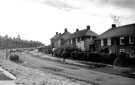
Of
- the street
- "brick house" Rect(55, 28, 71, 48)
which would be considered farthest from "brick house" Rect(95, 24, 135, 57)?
"brick house" Rect(55, 28, 71, 48)

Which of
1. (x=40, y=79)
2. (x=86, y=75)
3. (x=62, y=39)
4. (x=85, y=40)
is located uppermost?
(x=62, y=39)

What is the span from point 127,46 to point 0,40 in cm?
8908

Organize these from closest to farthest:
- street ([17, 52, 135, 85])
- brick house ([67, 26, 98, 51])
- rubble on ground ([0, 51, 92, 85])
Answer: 1. rubble on ground ([0, 51, 92, 85])
2. street ([17, 52, 135, 85])
3. brick house ([67, 26, 98, 51])

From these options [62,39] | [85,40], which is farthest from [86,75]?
[62,39]

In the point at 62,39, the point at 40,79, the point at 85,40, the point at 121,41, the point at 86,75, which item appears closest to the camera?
the point at 40,79

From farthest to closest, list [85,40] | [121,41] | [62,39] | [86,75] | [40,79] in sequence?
[62,39]
[85,40]
[121,41]
[86,75]
[40,79]

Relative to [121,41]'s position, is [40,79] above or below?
below

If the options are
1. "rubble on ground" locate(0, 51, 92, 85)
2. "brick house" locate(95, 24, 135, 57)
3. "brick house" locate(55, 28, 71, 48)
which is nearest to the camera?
"rubble on ground" locate(0, 51, 92, 85)

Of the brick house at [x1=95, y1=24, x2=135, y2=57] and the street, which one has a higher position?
the brick house at [x1=95, y1=24, x2=135, y2=57]

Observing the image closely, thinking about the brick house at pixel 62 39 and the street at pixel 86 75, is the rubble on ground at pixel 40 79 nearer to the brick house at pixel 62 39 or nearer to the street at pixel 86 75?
the street at pixel 86 75

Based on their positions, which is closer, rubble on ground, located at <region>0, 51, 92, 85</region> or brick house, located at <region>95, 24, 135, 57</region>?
rubble on ground, located at <region>0, 51, 92, 85</region>

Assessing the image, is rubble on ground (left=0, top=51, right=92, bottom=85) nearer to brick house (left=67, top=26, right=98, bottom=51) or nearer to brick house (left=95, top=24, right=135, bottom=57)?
brick house (left=95, top=24, right=135, bottom=57)

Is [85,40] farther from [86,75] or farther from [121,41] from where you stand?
[86,75]

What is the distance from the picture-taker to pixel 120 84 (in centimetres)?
1430
